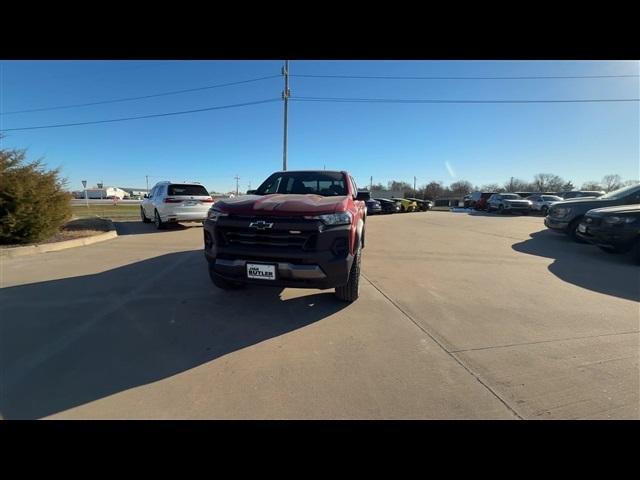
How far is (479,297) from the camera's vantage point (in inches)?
165

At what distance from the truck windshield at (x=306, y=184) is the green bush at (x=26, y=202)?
6.21m

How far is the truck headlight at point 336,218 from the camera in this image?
3.05m

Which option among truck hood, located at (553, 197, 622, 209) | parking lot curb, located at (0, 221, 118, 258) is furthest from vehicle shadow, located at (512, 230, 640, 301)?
parking lot curb, located at (0, 221, 118, 258)

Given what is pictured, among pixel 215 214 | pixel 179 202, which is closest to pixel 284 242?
pixel 215 214

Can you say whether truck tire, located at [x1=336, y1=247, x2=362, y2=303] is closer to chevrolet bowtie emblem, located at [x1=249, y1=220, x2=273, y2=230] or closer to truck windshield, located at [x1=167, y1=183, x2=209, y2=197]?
chevrolet bowtie emblem, located at [x1=249, y1=220, x2=273, y2=230]

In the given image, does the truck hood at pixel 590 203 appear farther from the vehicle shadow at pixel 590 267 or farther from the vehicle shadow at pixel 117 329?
the vehicle shadow at pixel 117 329

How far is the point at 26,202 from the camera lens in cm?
670

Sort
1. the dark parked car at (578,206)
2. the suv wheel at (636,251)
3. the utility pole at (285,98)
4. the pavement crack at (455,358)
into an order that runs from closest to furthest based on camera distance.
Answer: the pavement crack at (455,358), the suv wheel at (636,251), the dark parked car at (578,206), the utility pole at (285,98)

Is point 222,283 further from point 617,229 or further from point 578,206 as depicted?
point 578,206

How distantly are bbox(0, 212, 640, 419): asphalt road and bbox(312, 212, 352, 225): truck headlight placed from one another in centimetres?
119

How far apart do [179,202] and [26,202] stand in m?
3.77

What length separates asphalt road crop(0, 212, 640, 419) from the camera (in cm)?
198

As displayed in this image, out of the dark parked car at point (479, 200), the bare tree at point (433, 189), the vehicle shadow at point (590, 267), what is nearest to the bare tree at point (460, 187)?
the bare tree at point (433, 189)
